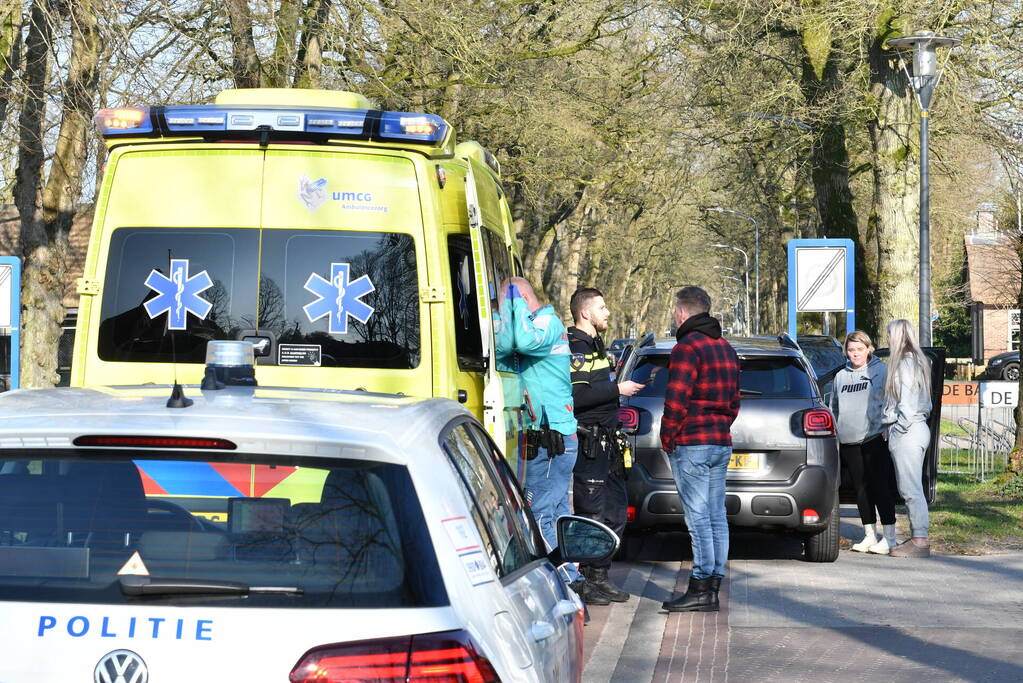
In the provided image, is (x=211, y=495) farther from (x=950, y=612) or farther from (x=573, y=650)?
(x=950, y=612)

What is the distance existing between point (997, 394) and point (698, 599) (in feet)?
34.4

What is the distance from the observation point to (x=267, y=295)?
7648 millimetres

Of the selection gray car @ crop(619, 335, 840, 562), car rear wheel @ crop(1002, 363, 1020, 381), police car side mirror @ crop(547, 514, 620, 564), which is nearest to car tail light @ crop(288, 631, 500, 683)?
police car side mirror @ crop(547, 514, 620, 564)

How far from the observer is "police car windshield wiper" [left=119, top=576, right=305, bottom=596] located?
2834mm

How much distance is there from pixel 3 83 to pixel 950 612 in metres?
10.6

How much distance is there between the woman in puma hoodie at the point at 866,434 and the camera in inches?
425

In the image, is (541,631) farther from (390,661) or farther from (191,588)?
(191,588)

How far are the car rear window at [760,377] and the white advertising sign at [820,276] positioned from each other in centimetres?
655

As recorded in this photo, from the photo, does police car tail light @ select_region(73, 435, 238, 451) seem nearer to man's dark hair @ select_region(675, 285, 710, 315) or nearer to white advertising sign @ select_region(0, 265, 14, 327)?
man's dark hair @ select_region(675, 285, 710, 315)

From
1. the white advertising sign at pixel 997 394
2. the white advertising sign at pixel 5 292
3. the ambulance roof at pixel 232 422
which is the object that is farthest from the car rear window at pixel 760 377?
the white advertising sign at pixel 5 292

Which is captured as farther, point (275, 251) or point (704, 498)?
point (704, 498)

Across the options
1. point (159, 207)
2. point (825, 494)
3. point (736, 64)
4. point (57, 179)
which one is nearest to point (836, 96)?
point (736, 64)

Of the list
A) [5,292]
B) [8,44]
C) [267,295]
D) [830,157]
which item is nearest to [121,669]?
[267,295]

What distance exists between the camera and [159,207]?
774cm
